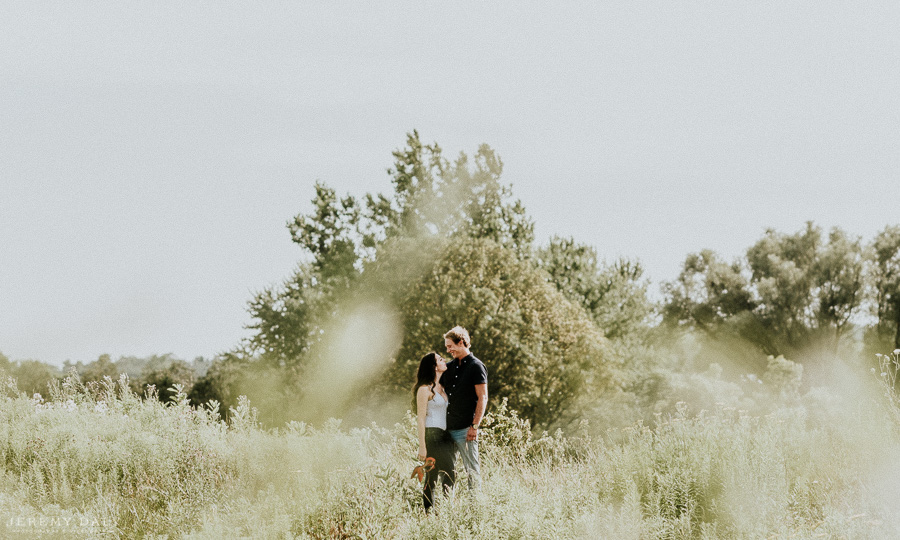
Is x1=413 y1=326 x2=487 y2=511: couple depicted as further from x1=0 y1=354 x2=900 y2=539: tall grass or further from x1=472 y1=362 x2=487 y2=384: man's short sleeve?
x1=0 y1=354 x2=900 y2=539: tall grass

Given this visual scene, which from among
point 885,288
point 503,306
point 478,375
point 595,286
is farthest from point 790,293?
point 478,375

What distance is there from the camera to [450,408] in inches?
251

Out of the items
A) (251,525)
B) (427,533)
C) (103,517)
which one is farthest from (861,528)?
(103,517)

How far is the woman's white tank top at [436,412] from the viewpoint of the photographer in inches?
247

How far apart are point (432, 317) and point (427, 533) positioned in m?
11.0

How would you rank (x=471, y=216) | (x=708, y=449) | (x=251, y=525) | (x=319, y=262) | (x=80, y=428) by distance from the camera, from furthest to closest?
(x=319, y=262)
(x=471, y=216)
(x=80, y=428)
(x=708, y=449)
(x=251, y=525)

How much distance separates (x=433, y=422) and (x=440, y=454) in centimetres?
32

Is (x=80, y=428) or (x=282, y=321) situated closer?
(x=80, y=428)

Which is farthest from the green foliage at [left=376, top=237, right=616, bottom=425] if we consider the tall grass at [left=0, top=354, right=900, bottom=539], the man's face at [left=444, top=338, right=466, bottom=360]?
the man's face at [left=444, top=338, right=466, bottom=360]

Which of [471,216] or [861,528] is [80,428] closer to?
[861,528]

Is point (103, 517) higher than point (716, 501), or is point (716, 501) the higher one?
point (103, 517)

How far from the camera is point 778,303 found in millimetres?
35750

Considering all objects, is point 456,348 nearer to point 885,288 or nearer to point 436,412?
point 436,412

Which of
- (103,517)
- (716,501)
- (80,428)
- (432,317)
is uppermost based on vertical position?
(432,317)
